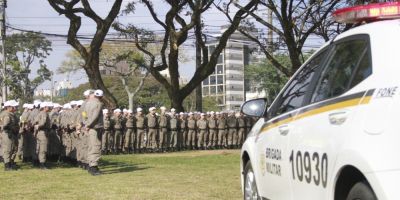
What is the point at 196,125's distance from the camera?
26.5 metres

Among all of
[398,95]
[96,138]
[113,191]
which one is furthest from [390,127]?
[96,138]

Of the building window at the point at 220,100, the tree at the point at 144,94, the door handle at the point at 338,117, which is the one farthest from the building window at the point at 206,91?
the door handle at the point at 338,117

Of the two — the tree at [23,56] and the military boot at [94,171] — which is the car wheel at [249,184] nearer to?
the military boot at [94,171]

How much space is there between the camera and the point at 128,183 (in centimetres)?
1099

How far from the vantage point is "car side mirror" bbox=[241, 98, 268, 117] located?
5.68 metres

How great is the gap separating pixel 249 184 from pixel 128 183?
5.21m

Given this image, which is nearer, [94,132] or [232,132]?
[94,132]

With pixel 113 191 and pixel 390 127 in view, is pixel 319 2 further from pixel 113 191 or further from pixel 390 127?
pixel 390 127

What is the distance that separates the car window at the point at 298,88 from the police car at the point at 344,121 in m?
0.01

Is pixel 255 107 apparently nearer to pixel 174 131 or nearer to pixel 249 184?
pixel 249 184

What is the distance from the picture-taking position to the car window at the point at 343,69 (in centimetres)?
371

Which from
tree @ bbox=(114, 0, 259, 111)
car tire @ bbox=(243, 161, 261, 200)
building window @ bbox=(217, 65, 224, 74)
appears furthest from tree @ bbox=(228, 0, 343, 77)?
building window @ bbox=(217, 65, 224, 74)

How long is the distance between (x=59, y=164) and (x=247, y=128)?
1272 centimetres

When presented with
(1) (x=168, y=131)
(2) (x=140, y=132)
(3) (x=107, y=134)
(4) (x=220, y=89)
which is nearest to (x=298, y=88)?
(3) (x=107, y=134)
